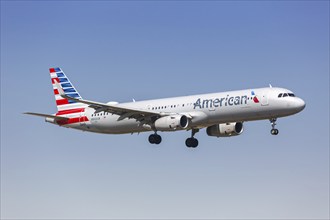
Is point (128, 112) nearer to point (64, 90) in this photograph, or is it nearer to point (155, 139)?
point (155, 139)

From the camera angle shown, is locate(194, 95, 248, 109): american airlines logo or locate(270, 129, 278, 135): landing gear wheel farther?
locate(194, 95, 248, 109): american airlines logo

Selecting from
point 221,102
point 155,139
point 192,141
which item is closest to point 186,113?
point 221,102

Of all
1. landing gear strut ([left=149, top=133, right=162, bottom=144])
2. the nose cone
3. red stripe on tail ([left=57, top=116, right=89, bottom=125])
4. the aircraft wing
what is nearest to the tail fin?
red stripe on tail ([left=57, top=116, right=89, bottom=125])

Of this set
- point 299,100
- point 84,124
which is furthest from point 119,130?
point 299,100

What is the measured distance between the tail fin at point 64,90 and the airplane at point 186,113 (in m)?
0.13

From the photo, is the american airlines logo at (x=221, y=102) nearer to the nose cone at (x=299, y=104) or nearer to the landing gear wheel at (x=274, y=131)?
the landing gear wheel at (x=274, y=131)

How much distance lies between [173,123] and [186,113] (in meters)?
1.58

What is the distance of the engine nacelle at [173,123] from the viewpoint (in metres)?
70.1

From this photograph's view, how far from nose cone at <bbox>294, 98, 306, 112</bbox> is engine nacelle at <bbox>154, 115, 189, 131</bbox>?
29.9ft

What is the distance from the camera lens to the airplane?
67.8 m

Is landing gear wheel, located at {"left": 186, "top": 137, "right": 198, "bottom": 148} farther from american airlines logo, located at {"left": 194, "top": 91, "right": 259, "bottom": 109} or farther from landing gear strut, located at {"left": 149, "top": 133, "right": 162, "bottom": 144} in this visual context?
american airlines logo, located at {"left": 194, "top": 91, "right": 259, "bottom": 109}

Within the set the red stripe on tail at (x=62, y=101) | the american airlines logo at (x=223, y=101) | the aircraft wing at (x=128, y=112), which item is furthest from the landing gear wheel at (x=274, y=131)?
the red stripe on tail at (x=62, y=101)

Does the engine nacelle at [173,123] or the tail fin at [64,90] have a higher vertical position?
the tail fin at [64,90]

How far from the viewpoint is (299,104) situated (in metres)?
67.4
